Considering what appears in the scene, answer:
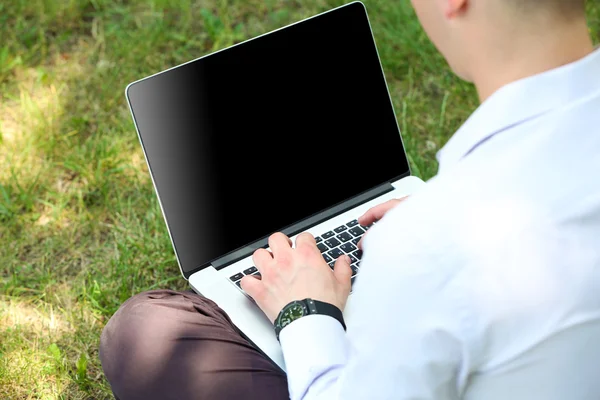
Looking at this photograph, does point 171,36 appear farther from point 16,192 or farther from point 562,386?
point 562,386

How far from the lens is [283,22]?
3.13 m

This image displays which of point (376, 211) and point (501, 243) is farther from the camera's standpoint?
point (376, 211)

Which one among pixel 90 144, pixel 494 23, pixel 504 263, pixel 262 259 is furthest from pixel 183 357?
pixel 90 144

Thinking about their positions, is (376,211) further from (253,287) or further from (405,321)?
(405,321)

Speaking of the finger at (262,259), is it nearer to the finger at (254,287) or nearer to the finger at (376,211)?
the finger at (254,287)

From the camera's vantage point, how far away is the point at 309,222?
180 centimetres

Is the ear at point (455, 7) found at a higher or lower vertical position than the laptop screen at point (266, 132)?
higher

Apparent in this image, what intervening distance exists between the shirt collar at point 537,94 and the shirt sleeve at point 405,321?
179 millimetres

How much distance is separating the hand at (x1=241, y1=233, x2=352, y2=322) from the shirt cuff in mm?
71

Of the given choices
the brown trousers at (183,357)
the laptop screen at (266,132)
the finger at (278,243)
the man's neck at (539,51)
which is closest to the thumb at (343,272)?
the finger at (278,243)

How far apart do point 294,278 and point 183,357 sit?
0.88 feet

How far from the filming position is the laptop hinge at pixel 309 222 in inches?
66.8

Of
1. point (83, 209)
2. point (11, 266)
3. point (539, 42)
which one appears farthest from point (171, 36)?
point (539, 42)

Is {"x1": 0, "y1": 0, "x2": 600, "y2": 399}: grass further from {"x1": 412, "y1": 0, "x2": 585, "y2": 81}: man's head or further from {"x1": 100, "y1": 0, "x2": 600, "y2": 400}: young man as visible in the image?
{"x1": 412, "y1": 0, "x2": 585, "y2": 81}: man's head
